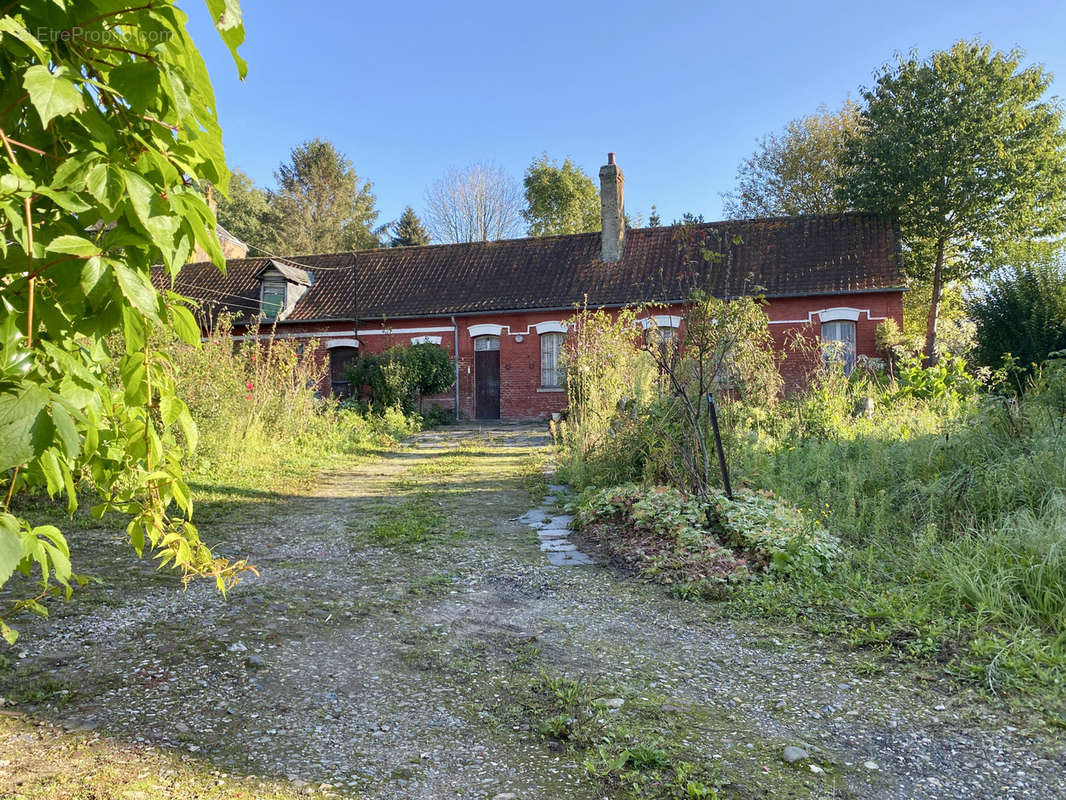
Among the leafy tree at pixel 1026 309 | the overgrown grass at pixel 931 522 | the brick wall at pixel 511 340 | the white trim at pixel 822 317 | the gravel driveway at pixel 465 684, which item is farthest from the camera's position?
the brick wall at pixel 511 340

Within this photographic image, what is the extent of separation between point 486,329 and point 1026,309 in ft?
42.4

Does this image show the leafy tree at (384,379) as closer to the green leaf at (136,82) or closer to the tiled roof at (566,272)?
the tiled roof at (566,272)

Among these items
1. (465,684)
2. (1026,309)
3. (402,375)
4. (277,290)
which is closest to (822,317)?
(1026,309)

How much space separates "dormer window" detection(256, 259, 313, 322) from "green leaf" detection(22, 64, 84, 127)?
71.5 feet

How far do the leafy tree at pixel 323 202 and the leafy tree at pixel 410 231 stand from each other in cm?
167

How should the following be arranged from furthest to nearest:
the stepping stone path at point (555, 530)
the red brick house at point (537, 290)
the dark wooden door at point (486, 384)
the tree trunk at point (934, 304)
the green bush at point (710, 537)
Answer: the dark wooden door at point (486, 384)
the tree trunk at point (934, 304)
the red brick house at point (537, 290)
the stepping stone path at point (555, 530)
the green bush at point (710, 537)

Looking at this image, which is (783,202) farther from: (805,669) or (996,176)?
(805,669)

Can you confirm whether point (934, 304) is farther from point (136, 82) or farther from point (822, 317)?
point (136, 82)

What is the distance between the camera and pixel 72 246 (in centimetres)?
98

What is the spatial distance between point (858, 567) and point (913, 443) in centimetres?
290

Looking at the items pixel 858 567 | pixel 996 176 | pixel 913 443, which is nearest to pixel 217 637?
pixel 858 567

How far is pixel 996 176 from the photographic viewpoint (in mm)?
19609

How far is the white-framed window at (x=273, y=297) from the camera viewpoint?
71.5ft

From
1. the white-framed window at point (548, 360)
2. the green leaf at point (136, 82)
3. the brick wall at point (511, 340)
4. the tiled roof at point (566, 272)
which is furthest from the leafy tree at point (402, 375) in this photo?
the green leaf at point (136, 82)
